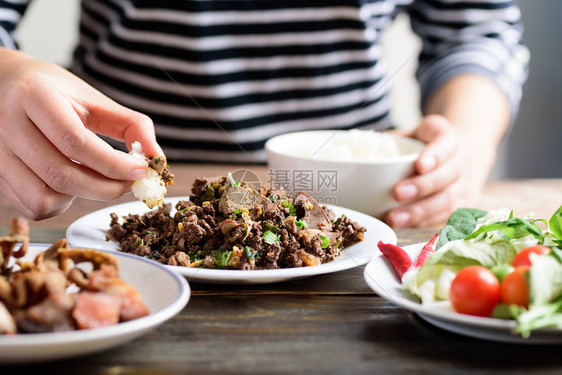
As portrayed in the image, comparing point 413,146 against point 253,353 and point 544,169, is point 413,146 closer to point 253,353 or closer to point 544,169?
point 253,353

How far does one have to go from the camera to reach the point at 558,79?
15.7ft

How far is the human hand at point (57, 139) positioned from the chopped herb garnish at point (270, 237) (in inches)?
13.1

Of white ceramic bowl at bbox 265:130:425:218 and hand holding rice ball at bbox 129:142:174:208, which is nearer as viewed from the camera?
hand holding rice ball at bbox 129:142:174:208

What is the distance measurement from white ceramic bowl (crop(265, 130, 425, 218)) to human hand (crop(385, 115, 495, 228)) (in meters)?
0.04

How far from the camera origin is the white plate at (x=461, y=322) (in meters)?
0.93

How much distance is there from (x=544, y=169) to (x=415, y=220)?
3.35m

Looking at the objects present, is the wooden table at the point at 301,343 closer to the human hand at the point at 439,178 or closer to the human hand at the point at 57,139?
the human hand at the point at 57,139

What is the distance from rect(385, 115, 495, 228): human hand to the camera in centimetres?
199

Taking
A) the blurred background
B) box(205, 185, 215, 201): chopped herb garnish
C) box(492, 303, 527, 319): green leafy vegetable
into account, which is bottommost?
the blurred background

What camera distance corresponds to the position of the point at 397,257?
1254 mm

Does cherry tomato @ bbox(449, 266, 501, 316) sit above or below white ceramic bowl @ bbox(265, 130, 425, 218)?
above

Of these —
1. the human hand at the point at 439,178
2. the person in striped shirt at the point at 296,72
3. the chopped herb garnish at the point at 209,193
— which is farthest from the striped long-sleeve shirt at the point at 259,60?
the chopped herb garnish at the point at 209,193

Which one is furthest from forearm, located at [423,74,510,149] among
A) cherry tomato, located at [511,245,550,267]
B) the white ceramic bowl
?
cherry tomato, located at [511,245,550,267]

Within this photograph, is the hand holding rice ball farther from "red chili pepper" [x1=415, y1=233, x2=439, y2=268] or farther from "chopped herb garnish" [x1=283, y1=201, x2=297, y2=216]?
"red chili pepper" [x1=415, y1=233, x2=439, y2=268]
